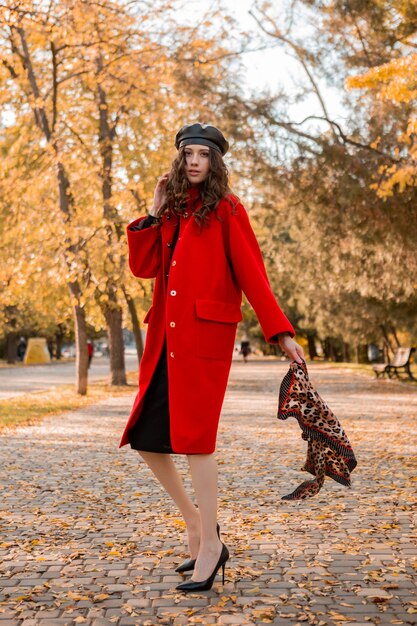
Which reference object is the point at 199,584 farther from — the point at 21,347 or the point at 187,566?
the point at 21,347

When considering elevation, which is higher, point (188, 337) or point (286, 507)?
point (188, 337)

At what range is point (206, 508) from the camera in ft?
13.5

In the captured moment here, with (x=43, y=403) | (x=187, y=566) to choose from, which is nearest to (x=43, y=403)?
(x=43, y=403)

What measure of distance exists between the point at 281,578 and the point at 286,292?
116 ft

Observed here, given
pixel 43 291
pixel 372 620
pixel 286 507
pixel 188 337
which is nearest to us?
pixel 372 620

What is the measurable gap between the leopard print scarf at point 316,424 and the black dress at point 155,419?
54cm

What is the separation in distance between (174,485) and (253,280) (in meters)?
1.07

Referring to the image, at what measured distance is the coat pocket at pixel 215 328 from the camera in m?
4.01

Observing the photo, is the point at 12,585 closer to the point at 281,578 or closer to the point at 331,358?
the point at 281,578

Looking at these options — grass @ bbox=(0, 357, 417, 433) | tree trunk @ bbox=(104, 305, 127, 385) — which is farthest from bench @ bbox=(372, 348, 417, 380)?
tree trunk @ bbox=(104, 305, 127, 385)

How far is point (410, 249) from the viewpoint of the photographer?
16.1 meters

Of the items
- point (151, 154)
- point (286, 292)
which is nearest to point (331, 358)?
→ point (286, 292)

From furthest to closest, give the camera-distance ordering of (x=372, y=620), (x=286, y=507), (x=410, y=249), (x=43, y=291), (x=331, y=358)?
1. (x=331, y=358)
2. (x=43, y=291)
3. (x=410, y=249)
4. (x=286, y=507)
5. (x=372, y=620)

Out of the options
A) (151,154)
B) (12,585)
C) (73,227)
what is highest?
(151,154)
